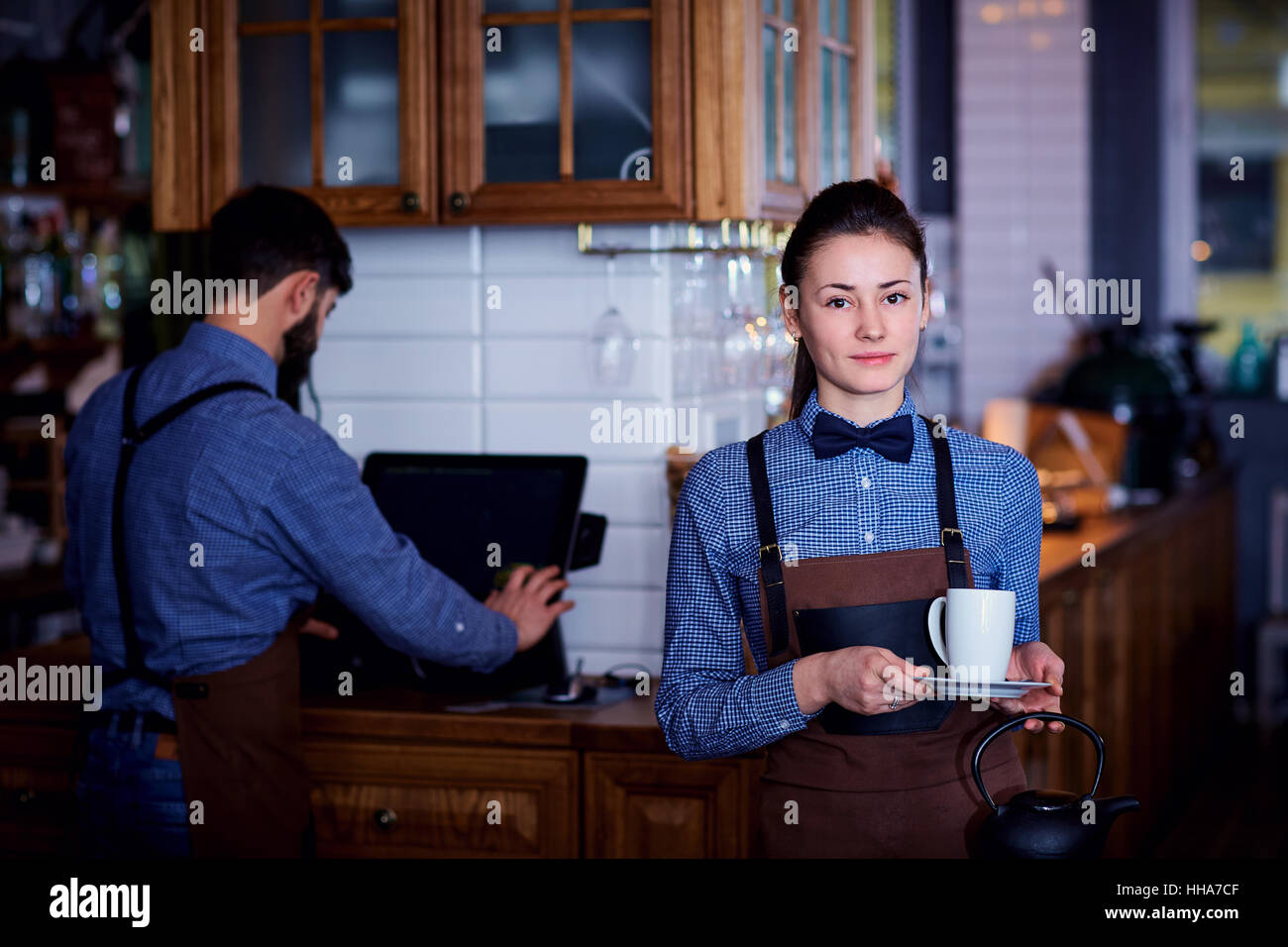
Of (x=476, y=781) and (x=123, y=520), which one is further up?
(x=123, y=520)

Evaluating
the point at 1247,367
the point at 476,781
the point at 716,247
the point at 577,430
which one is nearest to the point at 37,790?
the point at 476,781

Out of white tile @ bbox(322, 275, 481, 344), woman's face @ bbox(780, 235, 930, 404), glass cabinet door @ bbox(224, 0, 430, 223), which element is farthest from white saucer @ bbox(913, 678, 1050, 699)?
white tile @ bbox(322, 275, 481, 344)

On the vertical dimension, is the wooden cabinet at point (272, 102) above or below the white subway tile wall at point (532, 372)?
above

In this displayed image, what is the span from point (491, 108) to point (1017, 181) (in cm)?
367

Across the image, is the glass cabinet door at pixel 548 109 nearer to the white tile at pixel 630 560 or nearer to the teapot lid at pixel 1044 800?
the white tile at pixel 630 560

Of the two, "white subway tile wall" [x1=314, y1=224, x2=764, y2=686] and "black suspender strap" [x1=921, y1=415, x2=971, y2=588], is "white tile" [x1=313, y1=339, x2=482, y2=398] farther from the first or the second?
"black suspender strap" [x1=921, y1=415, x2=971, y2=588]

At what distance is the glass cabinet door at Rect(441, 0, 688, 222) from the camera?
2646 mm

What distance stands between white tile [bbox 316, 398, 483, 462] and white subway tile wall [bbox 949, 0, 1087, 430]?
341 centimetres

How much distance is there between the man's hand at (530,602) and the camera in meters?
2.53

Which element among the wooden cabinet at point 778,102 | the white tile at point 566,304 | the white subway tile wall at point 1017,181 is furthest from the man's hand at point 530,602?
the white subway tile wall at point 1017,181

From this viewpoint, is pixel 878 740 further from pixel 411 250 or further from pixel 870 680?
pixel 411 250

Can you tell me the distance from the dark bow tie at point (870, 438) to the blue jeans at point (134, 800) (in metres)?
1.08

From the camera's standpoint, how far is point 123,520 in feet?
7.17
